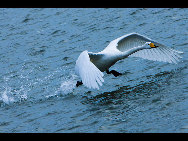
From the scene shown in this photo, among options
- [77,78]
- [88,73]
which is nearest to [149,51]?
[77,78]

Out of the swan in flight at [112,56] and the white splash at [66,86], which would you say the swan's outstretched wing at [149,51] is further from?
the white splash at [66,86]

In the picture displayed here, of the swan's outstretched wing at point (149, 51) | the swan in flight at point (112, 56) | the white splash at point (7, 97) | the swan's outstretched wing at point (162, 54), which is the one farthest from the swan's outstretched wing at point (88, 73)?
the swan's outstretched wing at point (162, 54)

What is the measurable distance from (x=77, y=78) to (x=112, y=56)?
192 cm

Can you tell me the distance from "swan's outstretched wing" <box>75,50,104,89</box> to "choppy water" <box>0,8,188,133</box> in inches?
29.8

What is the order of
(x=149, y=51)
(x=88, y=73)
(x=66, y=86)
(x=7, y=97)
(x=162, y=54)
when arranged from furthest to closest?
1. (x=149, y=51)
2. (x=162, y=54)
3. (x=66, y=86)
4. (x=7, y=97)
5. (x=88, y=73)

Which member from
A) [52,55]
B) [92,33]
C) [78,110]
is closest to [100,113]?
[78,110]

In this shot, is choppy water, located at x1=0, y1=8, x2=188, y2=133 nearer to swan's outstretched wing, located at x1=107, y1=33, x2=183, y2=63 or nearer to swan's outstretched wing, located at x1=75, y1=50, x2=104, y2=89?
swan's outstretched wing, located at x1=107, y1=33, x2=183, y2=63

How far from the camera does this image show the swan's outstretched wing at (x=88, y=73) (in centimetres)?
995

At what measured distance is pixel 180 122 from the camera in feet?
29.0

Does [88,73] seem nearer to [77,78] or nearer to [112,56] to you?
[112,56]

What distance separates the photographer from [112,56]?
11562mm

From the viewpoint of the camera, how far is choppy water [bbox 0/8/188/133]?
9.65m

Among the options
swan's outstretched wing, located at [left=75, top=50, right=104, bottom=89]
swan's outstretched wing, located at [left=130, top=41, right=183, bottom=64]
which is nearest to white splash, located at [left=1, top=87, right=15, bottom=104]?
swan's outstretched wing, located at [left=75, top=50, right=104, bottom=89]

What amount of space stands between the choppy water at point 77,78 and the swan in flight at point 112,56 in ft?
1.08
